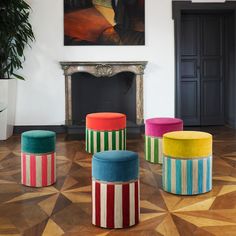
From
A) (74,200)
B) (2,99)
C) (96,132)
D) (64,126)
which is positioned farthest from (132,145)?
(74,200)

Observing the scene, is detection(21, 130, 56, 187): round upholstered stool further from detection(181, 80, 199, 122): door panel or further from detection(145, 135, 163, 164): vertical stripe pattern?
detection(181, 80, 199, 122): door panel

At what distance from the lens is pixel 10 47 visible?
5.85 m

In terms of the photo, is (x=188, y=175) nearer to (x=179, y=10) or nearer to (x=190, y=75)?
(x=179, y=10)

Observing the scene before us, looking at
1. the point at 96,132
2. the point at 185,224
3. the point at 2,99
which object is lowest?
the point at 185,224

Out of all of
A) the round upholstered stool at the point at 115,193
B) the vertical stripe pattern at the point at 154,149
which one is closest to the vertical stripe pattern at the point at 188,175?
the round upholstered stool at the point at 115,193

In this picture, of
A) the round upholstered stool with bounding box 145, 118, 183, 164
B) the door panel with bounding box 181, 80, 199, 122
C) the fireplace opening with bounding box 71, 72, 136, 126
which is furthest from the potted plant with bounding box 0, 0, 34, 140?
the door panel with bounding box 181, 80, 199, 122

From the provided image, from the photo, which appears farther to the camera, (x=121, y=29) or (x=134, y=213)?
(x=121, y=29)

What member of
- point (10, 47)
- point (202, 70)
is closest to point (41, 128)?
point (10, 47)

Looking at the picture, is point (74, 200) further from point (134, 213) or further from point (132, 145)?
point (132, 145)

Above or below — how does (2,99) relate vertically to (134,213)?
above

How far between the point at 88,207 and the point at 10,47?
12.5ft

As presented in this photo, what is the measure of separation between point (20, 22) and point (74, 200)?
371 centimetres

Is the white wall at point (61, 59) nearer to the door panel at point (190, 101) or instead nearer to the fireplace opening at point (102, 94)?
the fireplace opening at point (102, 94)

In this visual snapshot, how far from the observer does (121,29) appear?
6355mm
